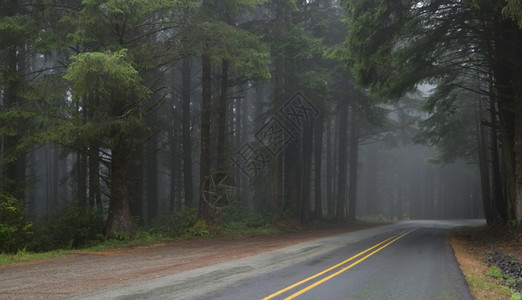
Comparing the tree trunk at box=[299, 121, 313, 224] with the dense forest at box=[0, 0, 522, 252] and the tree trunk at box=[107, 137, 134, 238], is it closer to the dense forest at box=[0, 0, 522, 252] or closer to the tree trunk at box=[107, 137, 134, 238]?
the dense forest at box=[0, 0, 522, 252]

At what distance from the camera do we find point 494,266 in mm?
10086

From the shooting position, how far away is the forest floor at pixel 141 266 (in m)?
6.90

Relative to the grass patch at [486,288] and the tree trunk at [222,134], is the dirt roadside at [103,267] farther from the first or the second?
the grass patch at [486,288]

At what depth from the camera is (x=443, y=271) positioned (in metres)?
8.94

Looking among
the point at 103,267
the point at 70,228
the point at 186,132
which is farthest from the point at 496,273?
the point at 186,132

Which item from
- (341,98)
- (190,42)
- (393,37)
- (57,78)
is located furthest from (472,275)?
(341,98)

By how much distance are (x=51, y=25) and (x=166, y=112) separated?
13.7 meters

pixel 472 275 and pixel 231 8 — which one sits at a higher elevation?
pixel 231 8

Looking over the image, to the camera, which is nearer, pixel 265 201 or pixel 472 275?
pixel 472 275

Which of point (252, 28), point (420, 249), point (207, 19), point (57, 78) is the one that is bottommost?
point (420, 249)

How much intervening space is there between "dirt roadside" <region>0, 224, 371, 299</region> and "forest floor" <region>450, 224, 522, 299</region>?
248 inches

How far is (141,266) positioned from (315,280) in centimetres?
455

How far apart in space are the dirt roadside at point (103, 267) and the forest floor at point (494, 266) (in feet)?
20.7

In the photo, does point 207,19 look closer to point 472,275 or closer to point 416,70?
point 416,70
